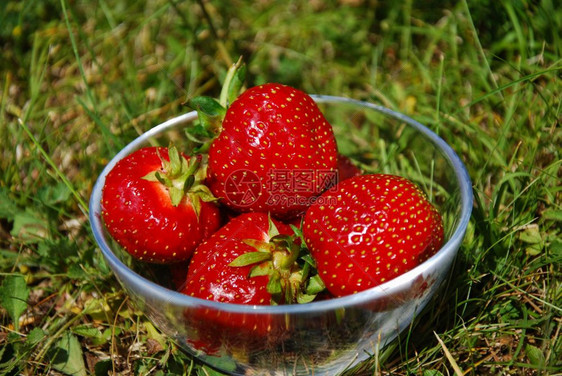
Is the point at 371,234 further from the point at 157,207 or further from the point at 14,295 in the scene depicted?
the point at 14,295

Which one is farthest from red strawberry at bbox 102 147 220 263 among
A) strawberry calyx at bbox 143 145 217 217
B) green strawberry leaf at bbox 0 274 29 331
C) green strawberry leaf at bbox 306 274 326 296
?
green strawberry leaf at bbox 0 274 29 331

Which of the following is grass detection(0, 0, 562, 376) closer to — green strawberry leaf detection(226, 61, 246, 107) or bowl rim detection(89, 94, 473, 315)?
bowl rim detection(89, 94, 473, 315)

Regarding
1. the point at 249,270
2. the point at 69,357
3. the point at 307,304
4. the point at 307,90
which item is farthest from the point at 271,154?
the point at 307,90

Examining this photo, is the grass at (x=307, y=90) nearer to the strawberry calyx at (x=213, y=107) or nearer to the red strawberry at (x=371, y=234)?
the red strawberry at (x=371, y=234)

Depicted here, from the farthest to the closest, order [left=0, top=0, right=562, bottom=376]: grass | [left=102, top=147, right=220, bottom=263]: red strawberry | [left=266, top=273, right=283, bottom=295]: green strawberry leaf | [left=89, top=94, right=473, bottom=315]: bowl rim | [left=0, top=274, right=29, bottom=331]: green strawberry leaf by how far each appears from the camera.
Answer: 1. [left=0, top=274, right=29, bottom=331]: green strawberry leaf
2. [left=0, top=0, right=562, bottom=376]: grass
3. [left=102, top=147, right=220, bottom=263]: red strawberry
4. [left=266, top=273, right=283, bottom=295]: green strawberry leaf
5. [left=89, top=94, right=473, bottom=315]: bowl rim

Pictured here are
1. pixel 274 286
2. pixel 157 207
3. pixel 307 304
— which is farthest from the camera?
pixel 157 207

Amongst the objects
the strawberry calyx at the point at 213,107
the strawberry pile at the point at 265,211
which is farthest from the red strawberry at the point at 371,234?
the strawberry calyx at the point at 213,107
